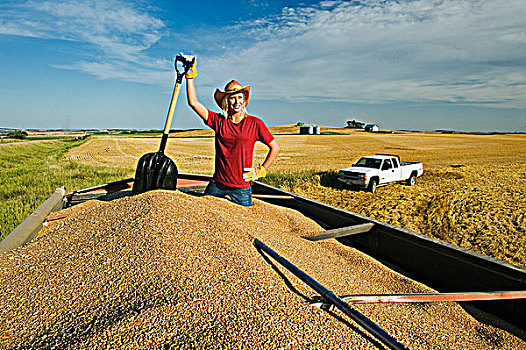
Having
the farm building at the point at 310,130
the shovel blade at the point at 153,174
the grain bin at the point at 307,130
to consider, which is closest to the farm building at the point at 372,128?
the farm building at the point at 310,130

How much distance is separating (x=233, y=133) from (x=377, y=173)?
808cm

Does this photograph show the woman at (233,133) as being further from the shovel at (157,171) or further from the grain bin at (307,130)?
the grain bin at (307,130)

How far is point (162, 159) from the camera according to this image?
3.98 meters

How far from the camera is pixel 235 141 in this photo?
381cm

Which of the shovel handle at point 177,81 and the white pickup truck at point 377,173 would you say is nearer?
the shovel handle at point 177,81

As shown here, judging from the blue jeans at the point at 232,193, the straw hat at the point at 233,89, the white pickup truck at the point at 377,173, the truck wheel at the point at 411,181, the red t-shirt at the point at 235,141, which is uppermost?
the straw hat at the point at 233,89

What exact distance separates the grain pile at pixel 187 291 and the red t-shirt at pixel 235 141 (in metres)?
0.76

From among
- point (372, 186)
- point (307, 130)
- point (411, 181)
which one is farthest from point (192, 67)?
point (307, 130)

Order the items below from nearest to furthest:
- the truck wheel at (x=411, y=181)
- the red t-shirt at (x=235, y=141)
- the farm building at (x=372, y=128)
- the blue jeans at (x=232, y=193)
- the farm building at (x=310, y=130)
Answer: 1. the red t-shirt at (x=235, y=141)
2. the blue jeans at (x=232, y=193)
3. the truck wheel at (x=411, y=181)
4. the farm building at (x=310, y=130)
5. the farm building at (x=372, y=128)

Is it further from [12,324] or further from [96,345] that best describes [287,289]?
[12,324]

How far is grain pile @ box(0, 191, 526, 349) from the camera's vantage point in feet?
5.49

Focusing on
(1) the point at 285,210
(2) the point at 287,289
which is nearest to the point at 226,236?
(2) the point at 287,289

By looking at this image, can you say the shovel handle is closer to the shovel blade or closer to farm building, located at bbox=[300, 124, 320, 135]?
the shovel blade

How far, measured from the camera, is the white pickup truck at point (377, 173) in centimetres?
1059
